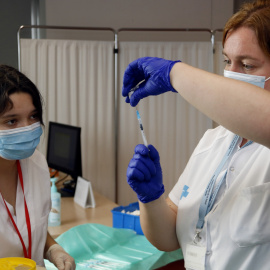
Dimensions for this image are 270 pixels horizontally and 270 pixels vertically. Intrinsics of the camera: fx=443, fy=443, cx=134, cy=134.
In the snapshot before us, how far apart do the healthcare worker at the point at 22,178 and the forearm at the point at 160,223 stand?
14.2 inches

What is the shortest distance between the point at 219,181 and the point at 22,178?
794 millimetres

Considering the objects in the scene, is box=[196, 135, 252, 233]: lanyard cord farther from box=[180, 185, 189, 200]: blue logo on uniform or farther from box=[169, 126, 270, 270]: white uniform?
box=[180, 185, 189, 200]: blue logo on uniform

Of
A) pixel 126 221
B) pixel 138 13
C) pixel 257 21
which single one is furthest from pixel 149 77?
pixel 138 13

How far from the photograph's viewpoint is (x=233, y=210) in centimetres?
135

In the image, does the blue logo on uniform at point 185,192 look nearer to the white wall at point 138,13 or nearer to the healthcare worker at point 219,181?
the healthcare worker at point 219,181

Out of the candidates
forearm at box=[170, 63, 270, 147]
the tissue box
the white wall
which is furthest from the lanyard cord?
the white wall

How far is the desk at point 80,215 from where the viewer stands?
2.93 m

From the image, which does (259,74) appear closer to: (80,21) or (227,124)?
(227,124)

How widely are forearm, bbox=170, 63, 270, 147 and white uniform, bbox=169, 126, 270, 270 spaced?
421 millimetres

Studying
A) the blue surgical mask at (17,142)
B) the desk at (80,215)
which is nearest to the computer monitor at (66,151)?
the desk at (80,215)

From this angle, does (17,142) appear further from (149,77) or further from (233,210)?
(233,210)

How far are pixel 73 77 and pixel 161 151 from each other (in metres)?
1.16

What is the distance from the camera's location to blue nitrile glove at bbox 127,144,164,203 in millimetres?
1467

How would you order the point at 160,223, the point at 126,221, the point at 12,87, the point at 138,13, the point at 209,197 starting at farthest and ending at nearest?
the point at 138,13 < the point at 126,221 < the point at 12,87 < the point at 160,223 < the point at 209,197
